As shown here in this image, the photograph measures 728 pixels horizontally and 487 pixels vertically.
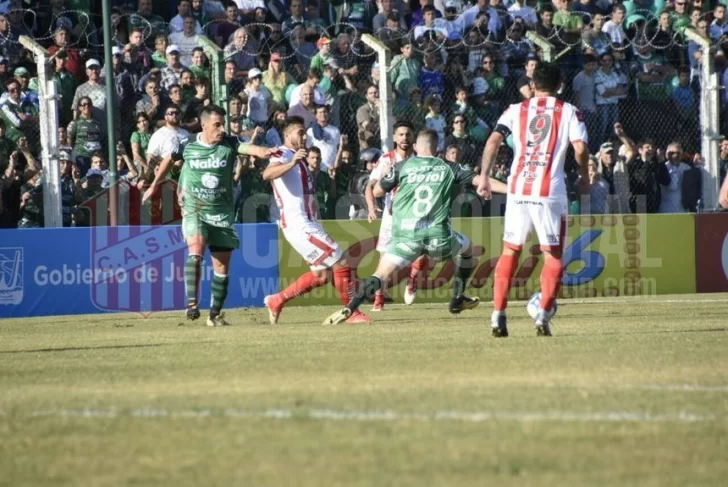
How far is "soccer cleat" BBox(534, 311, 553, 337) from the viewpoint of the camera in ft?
35.4

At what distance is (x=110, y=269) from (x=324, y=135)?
11.1ft

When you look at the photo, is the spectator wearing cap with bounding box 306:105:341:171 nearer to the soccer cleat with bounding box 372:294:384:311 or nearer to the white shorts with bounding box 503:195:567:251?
the soccer cleat with bounding box 372:294:384:311

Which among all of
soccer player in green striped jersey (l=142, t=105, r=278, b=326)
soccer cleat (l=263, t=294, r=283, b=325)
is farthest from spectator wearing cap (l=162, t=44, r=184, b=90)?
soccer cleat (l=263, t=294, r=283, b=325)

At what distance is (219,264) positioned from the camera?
1435cm

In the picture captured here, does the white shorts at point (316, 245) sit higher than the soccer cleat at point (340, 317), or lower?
higher

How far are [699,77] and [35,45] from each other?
9.00m

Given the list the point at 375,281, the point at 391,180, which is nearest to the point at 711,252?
the point at 391,180

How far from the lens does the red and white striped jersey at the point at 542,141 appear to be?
1071 cm

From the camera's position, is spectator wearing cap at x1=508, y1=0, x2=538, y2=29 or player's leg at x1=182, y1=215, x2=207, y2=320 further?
spectator wearing cap at x1=508, y1=0, x2=538, y2=29

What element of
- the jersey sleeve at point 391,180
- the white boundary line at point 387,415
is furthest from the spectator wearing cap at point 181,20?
the white boundary line at point 387,415

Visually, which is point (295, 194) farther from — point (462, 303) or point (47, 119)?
point (47, 119)

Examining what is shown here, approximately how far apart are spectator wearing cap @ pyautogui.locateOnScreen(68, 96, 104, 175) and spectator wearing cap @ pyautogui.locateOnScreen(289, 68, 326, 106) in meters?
2.68

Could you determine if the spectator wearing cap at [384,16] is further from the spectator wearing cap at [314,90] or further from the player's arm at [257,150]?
the player's arm at [257,150]

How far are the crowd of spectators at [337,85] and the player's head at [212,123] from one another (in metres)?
3.61
